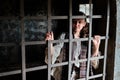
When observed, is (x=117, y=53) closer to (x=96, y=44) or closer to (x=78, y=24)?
(x=96, y=44)

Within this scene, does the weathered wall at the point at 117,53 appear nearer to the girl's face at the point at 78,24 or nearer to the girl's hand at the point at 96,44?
the girl's hand at the point at 96,44

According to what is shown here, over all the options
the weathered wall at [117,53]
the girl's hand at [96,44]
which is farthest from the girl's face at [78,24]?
the weathered wall at [117,53]

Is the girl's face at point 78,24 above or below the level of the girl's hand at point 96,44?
above

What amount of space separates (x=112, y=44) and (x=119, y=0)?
1.23ft

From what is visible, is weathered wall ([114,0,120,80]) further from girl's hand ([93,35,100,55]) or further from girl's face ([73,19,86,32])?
girl's face ([73,19,86,32])

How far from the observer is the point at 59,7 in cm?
195

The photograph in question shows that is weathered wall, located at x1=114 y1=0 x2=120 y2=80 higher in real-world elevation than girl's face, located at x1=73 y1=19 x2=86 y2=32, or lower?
lower

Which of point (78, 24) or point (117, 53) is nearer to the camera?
point (78, 24)

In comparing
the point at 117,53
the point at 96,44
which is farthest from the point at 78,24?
the point at 117,53

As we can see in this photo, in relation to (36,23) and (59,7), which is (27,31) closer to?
(36,23)

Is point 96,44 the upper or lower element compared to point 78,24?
lower

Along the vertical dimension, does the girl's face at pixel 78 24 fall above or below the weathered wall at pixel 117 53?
above

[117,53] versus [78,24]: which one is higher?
[78,24]

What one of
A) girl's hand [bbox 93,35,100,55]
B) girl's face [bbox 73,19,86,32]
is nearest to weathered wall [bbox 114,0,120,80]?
girl's hand [bbox 93,35,100,55]
